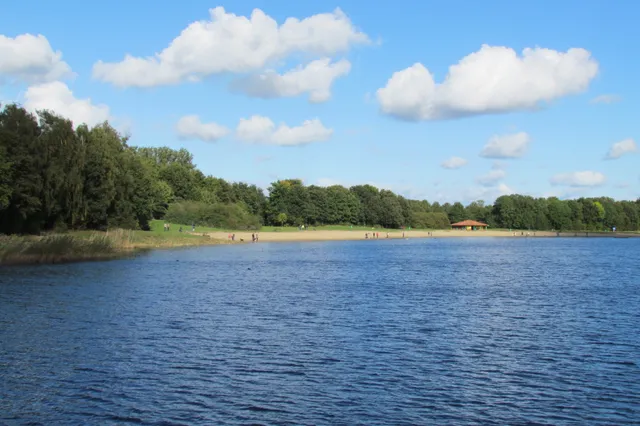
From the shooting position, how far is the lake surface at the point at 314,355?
15.9 m

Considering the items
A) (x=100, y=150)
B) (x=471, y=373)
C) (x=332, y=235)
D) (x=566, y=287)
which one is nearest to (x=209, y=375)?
(x=471, y=373)

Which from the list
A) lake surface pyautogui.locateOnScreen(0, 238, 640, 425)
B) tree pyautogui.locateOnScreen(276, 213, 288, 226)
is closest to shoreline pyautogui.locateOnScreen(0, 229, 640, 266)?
lake surface pyautogui.locateOnScreen(0, 238, 640, 425)

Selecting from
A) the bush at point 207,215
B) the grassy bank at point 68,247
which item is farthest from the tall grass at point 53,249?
the bush at point 207,215

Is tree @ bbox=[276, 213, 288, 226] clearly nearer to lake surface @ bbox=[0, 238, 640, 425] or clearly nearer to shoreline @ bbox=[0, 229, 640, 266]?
shoreline @ bbox=[0, 229, 640, 266]

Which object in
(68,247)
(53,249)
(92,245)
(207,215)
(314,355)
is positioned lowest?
(314,355)

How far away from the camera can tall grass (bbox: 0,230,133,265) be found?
54188mm

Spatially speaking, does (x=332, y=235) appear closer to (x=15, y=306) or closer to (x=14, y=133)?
(x=14, y=133)

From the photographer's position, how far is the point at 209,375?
62.4ft

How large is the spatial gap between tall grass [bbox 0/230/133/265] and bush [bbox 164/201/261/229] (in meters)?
70.1

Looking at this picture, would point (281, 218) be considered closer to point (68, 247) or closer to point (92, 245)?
point (92, 245)

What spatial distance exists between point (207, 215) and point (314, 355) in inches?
5006

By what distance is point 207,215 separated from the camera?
14600 cm

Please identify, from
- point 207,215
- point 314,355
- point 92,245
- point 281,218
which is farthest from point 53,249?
point 281,218

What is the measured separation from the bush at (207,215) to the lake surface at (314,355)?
Result: 325ft
